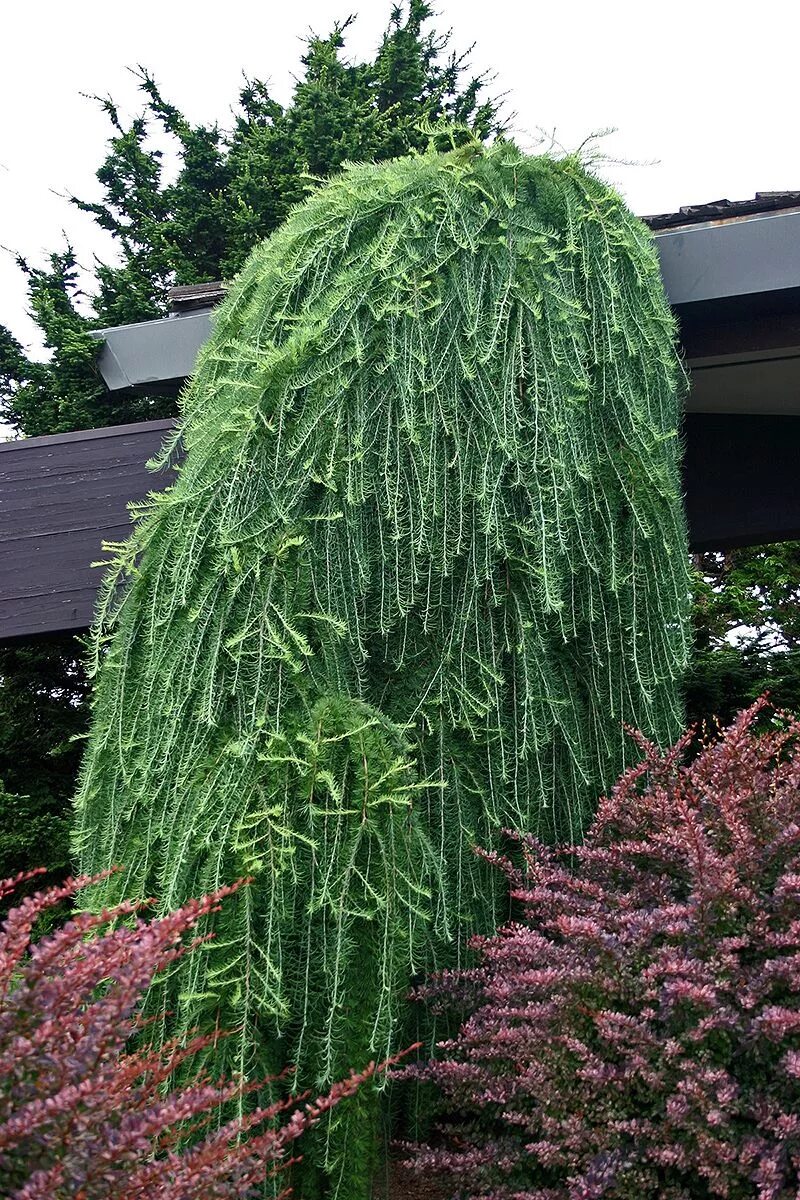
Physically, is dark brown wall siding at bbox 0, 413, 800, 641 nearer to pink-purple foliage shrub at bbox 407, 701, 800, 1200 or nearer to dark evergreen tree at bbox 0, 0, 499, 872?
pink-purple foliage shrub at bbox 407, 701, 800, 1200

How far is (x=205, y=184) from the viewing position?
9641mm

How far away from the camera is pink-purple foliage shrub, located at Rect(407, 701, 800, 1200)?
1927 millimetres

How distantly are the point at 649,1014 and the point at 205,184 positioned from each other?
944 centimetres

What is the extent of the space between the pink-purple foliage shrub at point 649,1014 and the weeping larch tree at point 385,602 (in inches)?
9.5

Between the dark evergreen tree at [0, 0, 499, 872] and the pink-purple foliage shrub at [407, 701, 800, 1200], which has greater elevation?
the dark evergreen tree at [0, 0, 499, 872]

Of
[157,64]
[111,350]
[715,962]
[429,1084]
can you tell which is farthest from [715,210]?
[157,64]

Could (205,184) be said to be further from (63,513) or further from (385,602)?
(385,602)

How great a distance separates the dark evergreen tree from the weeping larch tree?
18.5 feet

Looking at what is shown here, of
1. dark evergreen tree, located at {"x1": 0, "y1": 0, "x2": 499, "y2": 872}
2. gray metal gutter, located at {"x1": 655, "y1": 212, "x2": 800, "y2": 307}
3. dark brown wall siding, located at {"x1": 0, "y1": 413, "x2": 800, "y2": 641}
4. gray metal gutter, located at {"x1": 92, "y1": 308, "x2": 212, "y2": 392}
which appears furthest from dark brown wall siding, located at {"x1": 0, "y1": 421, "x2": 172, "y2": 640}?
dark evergreen tree, located at {"x1": 0, "y1": 0, "x2": 499, "y2": 872}

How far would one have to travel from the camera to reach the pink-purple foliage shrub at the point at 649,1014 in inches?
75.9

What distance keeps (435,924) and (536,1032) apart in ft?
1.43

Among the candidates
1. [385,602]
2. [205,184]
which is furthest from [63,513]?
[205,184]

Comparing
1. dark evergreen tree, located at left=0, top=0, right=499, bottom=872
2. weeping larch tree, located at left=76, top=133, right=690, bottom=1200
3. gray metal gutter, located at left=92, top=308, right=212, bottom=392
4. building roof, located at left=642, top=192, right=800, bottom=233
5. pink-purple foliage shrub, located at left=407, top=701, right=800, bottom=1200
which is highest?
dark evergreen tree, located at left=0, top=0, right=499, bottom=872

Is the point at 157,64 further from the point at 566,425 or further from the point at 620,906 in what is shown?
the point at 620,906
